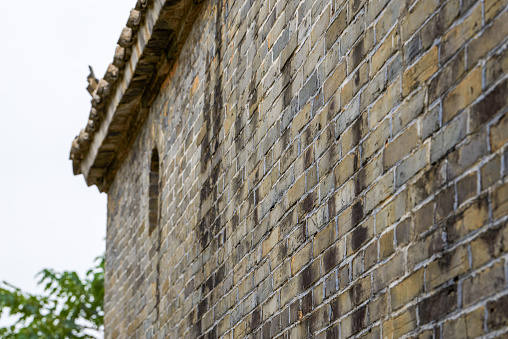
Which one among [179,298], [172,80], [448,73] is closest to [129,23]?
[172,80]

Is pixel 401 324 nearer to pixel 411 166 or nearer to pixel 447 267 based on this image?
pixel 447 267

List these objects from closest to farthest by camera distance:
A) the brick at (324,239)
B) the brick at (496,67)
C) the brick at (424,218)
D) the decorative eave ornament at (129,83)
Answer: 1. the brick at (496,67)
2. the brick at (424,218)
3. the brick at (324,239)
4. the decorative eave ornament at (129,83)

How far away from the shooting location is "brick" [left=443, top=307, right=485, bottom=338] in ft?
7.48

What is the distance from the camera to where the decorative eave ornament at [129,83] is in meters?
6.39

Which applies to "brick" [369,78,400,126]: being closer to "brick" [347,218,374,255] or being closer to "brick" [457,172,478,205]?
"brick" [347,218,374,255]

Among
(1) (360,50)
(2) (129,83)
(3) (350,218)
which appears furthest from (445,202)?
(2) (129,83)

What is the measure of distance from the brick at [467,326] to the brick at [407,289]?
0.66ft

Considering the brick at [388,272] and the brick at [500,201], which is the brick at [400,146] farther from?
the brick at [500,201]

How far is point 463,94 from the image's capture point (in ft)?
8.13

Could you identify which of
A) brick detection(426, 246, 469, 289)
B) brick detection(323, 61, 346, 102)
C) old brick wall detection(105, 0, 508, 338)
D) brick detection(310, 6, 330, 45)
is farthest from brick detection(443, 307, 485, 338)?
Answer: brick detection(310, 6, 330, 45)

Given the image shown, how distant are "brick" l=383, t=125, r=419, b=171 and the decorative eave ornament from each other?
11.3 ft

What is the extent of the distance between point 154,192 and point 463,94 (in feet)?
16.5

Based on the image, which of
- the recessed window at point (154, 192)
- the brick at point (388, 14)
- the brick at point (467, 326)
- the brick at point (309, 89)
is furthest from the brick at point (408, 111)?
the recessed window at point (154, 192)

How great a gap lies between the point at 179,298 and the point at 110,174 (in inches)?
141
